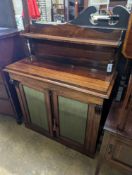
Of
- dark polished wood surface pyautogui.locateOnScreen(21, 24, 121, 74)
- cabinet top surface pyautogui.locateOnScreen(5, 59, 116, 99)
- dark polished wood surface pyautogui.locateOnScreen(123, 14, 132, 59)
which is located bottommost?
cabinet top surface pyautogui.locateOnScreen(5, 59, 116, 99)

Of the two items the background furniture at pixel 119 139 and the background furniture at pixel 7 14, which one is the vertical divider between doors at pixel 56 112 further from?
the background furniture at pixel 7 14

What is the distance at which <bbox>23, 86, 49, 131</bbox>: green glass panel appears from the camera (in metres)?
1.26

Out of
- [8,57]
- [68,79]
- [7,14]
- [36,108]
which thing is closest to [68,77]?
[68,79]

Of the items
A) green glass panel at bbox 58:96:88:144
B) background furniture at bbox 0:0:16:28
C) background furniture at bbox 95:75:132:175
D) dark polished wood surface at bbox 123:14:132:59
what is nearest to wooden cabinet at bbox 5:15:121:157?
green glass panel at bbox 58:96:88:144

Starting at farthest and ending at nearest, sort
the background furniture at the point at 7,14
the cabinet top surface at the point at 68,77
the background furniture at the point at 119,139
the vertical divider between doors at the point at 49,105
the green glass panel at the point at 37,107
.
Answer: the background furniture at the point at 7,14 < the green glass panel at the point at 37,107 < the vertical divider between doors at the point at 49,105 < the cabinet top surface at the point at 68,77 < the background furniture at the point at 119,139

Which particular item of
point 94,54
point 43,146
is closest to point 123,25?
point 94,54

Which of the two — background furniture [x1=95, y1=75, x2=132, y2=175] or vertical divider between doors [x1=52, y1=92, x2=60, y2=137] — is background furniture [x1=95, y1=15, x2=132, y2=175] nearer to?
background furniture [x1=95, y1=75, x2=132, y2=175]

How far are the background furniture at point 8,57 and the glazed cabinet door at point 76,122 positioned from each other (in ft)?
2.02

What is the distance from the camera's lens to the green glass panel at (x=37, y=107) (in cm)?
126

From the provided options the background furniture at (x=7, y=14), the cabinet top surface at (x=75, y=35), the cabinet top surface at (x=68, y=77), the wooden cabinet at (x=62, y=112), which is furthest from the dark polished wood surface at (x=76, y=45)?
the background furniture at (x=7, y=14)

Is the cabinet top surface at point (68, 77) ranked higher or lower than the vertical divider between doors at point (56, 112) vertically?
higher

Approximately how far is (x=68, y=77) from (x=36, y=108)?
54cm

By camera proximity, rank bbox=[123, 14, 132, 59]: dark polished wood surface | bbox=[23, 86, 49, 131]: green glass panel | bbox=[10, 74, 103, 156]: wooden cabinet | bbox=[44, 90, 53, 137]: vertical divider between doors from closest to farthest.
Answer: bbox=[123, 14, 132, 59]: dark polished wood surface, bbox=[10, 74, 103, 156]: wooden cabinet, bbox=[44, 90, 53, 137]: vertical divider between doors, bbox=[23, 86, 49, 131]: green glass panel

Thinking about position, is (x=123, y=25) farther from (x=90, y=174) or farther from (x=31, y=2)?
(x=90, y=174)
